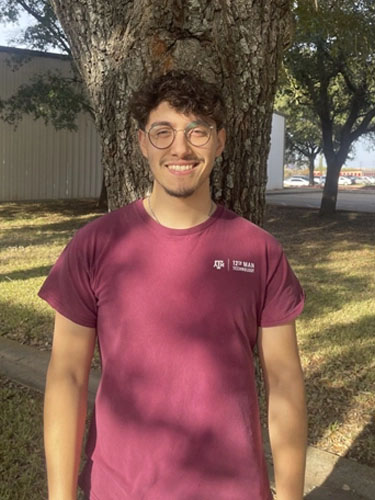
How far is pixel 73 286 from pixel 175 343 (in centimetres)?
32

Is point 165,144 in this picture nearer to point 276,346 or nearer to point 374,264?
point 276,346

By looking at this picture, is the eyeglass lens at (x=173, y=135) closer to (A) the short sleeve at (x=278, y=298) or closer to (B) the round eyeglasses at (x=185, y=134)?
(B) the round eyeglasses at (x=185, y=134)

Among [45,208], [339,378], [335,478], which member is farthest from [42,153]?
[335,478]

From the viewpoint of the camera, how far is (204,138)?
1711mm

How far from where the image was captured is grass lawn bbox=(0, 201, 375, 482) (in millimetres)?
4082

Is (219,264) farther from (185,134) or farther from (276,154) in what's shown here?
(276,154)

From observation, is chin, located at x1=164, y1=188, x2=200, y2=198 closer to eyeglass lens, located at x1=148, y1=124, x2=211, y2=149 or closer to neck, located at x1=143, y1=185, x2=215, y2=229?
neck, located at x1=143, y1=185, x2=215, y2=229

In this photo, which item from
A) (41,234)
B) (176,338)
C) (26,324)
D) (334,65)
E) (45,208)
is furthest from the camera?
(45,208)

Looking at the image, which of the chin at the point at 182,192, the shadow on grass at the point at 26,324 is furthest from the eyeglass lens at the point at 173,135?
the shadow on grass at the point at 26,324

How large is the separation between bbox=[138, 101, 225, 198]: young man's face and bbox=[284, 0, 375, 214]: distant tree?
8590mm

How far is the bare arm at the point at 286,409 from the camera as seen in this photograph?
1687 millimetres

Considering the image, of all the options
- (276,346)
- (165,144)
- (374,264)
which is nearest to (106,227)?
(165,144)

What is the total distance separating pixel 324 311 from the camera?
6.81 m

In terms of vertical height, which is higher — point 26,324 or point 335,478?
point 335,478
